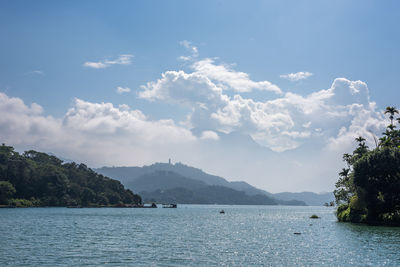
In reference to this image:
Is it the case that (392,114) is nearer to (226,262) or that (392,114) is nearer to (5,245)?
(226,262)

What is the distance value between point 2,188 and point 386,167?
185 m

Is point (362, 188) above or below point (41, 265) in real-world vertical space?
above

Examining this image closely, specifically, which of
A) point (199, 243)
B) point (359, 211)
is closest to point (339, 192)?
point (359, 211)

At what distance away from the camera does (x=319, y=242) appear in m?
62.8

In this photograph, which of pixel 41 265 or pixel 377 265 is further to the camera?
pixel 377 265

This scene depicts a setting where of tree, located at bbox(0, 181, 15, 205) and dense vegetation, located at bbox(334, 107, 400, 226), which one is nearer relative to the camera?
dense vegetation, located at bbox(334, 107, 400, 226)

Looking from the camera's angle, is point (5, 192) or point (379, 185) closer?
point (379, 185)

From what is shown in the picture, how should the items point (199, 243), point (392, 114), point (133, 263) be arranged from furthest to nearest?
point (392, 114) < point (199, 243) < point (133, 263)

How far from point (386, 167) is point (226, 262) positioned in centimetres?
6139

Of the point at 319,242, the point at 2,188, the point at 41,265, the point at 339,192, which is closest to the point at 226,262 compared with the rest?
the point at 41,265

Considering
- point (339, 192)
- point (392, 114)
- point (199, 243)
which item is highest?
point (392, 114)

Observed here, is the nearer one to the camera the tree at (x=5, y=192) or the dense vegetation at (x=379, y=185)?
the dense vegetation at (x=379, y=185)

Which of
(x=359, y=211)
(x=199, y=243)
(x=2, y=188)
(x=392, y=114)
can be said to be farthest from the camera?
(x=2, y=188)

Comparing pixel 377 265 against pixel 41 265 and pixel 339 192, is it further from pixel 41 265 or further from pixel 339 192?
pixel 339 192
